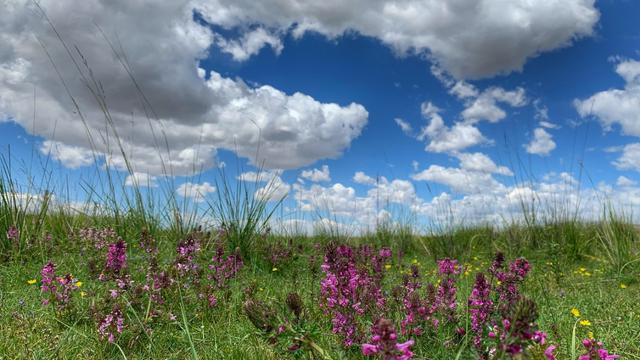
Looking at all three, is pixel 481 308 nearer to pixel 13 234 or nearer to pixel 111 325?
pixel 111 325

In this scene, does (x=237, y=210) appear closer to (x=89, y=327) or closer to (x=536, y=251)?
(x=89, y=327)

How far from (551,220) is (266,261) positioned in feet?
17.9

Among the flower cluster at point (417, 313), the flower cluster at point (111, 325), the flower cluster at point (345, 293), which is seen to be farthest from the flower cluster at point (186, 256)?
the flower cluster at point (417, 313)

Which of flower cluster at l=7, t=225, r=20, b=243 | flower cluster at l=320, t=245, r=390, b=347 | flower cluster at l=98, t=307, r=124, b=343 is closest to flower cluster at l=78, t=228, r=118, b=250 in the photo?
flower cluster at l=7, t=225, r=20, b=243

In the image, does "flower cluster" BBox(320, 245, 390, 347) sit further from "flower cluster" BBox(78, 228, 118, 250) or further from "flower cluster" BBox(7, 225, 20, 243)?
"flower cluster" BBox(7, 225, 20, 243)

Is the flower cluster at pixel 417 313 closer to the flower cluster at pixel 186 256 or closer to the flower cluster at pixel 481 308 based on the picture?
the flower cluster at pixel 481 308

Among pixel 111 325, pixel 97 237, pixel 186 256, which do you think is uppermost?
pixel 97 237

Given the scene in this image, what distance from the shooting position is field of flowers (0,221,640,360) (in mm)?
2035

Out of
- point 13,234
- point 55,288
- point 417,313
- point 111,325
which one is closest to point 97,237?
point 13,234

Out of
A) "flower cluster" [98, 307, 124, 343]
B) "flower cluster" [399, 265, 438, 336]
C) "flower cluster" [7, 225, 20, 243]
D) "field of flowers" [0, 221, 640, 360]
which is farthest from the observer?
"flower cluster" [7, 225, 20, 243]

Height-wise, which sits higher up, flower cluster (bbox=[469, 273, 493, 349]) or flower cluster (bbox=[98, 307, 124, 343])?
flower cluster (bbox=[469, 273, 493, 349])

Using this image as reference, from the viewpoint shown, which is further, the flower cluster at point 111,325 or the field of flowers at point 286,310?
the flower cluster at point 111,325

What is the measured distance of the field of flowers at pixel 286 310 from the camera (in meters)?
2.04

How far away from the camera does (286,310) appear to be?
101 inches
